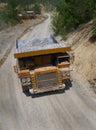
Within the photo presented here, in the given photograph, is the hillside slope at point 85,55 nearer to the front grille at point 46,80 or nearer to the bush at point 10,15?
the front grille at point 46,80

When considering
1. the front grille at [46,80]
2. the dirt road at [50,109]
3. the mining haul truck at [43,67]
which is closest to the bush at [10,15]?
the dirt road at [50,109]

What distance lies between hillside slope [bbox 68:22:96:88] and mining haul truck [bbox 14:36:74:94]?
2.51 m

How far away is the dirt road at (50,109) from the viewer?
14.6 meters

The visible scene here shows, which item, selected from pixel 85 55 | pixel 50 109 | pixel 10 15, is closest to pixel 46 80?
pixel 50 109

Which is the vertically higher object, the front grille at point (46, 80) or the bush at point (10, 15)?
the front grille at point (46, 80)

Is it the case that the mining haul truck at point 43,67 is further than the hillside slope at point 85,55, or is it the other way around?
the hillside slope at point 85,55

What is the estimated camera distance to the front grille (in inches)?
699

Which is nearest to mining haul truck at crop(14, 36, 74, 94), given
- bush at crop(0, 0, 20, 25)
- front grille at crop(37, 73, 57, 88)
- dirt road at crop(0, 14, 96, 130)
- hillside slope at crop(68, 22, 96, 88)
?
front grille at crop(37, 73, 57, 88)

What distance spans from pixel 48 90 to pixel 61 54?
9.89 feet

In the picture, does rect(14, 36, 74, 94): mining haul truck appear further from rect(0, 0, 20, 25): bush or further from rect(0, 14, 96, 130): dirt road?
rect(0, 0, 20, 25): bush

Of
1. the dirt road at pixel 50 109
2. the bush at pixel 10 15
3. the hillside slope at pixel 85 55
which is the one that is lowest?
the bush at pixel 10 15

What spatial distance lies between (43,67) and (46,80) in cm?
124

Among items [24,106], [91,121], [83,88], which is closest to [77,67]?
[83,88]

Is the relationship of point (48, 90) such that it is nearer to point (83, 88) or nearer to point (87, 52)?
point (83, 88)
